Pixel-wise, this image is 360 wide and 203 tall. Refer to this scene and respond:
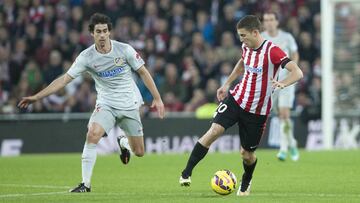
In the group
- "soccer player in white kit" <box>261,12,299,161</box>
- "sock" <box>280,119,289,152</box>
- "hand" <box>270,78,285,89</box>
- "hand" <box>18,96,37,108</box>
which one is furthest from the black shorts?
"sock" <box>280,119,289,152</box>

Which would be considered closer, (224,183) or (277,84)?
(277,84)

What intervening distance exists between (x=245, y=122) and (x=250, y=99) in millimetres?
281

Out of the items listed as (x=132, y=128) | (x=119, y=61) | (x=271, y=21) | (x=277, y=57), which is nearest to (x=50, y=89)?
(x=119, y=61)

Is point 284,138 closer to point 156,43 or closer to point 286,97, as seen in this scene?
point 286,97

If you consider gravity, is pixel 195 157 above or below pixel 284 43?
below

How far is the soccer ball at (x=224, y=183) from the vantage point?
10602 millimetres

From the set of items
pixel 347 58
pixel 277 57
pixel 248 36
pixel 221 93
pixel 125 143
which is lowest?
pixel 347 58

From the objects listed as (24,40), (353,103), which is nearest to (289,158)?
(353,103)

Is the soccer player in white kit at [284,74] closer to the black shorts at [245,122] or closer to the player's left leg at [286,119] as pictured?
the player's left leg at [286,119]

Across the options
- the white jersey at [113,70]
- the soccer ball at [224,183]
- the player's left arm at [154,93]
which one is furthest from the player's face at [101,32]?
the soccer ball at [224,183]

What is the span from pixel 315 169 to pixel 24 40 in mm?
12522

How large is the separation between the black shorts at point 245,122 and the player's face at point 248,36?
762 mm

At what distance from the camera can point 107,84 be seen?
12.0 meters

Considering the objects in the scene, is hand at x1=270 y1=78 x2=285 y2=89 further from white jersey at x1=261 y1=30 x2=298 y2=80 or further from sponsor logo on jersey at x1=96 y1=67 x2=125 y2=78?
white jersey at x1=261 y1=30 x2=298 y2=80
